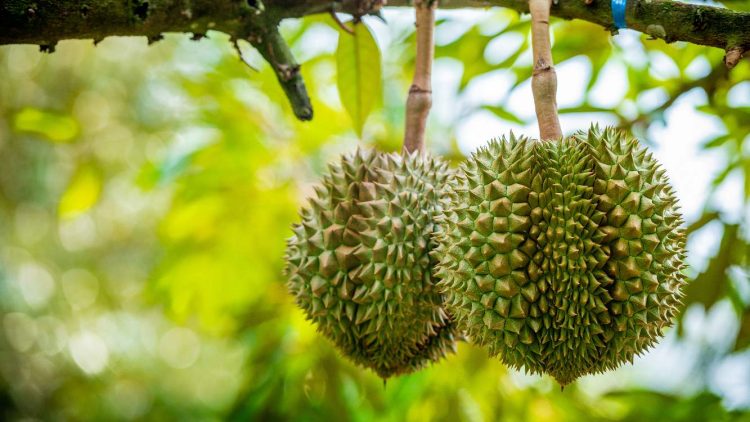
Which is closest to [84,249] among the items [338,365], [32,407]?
[32,407]

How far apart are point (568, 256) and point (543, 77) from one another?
438 mm

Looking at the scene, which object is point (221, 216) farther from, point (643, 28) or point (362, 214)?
point (643, 28)

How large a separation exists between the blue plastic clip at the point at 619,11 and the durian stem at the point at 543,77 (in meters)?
0.15

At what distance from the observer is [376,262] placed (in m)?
1.57

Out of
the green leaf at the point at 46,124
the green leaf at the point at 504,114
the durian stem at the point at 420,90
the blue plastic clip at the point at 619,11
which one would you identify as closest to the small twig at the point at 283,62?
the durian stem at the point at 420,90

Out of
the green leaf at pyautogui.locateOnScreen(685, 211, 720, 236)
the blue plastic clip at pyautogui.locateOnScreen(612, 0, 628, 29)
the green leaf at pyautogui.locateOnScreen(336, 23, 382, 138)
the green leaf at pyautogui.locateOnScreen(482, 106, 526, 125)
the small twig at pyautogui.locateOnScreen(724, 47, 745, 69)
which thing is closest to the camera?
the small twig at pyautogui.locateOnScreen(724, 47, 745, 69)

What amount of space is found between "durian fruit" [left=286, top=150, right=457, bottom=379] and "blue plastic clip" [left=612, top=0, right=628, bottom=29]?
550mm

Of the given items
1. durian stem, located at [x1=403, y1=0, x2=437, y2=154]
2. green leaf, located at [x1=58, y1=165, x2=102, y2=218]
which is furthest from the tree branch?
green leaf, located at [x1=58, y1=165, x2=102, y2=218]

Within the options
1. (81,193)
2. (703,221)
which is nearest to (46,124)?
(81,193)

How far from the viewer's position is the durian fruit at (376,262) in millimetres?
1565

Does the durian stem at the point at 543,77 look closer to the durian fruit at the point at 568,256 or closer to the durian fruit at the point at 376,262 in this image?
the durian fruit at the point at 568,256

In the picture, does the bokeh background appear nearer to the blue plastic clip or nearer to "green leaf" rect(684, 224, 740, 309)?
"green leaf" rect(684, 224, 740, 309)

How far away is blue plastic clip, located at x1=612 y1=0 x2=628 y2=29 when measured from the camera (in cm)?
144

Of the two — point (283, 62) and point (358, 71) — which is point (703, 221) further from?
point (283, 62)
